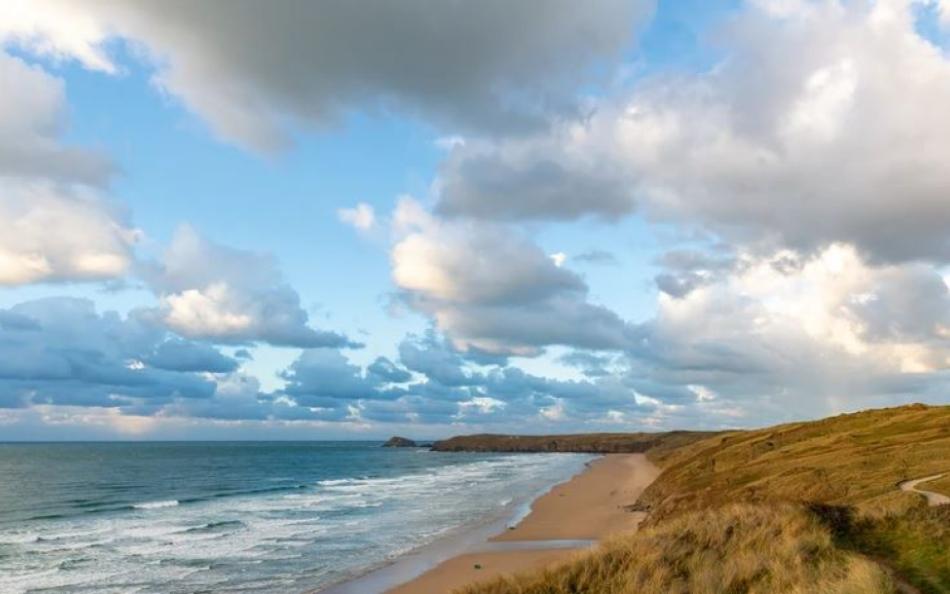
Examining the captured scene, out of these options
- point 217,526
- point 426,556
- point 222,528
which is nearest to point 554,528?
point 426,556

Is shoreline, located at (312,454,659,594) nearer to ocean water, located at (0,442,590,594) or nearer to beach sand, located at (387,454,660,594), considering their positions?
beach sand, located at (387,454,660,594)

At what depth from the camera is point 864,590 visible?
16.1 metres

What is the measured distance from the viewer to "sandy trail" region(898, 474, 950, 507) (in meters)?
27.2

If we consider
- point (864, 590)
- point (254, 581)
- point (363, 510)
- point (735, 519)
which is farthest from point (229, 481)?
point (864, 590)

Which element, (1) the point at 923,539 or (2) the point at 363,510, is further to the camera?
(2) the point at 363,510

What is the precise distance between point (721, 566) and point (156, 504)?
63084mm

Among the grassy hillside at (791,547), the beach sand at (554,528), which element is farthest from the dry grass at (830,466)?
the beach sand at (554,528)

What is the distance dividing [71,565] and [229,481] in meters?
67.8

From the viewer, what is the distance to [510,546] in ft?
125

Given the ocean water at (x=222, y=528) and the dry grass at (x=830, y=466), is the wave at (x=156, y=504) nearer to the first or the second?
the ocean water at (x=222, y=528)

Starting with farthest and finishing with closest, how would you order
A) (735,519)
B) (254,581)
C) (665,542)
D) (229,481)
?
(229,481) → (254,581) → (735,519) → (665,542)

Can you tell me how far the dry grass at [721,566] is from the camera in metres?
18.1

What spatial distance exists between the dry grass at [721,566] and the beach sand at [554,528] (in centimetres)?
203

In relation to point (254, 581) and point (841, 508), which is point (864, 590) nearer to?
point (841, 508)
